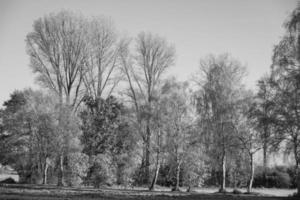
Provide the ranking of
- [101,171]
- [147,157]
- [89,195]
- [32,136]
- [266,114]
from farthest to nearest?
[147,157] < [32,136] < [101,171] < [266,114] < [89,195]

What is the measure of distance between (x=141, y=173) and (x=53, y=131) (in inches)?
372

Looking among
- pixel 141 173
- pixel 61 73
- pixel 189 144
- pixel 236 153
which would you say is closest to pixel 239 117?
pixel 236 153

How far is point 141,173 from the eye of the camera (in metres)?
30.6

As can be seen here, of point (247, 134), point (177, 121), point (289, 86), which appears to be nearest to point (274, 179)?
point (247, 134)

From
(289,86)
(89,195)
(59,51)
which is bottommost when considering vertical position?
(89,195)

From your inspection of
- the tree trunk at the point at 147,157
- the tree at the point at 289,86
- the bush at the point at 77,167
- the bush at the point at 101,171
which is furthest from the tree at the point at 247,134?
the bush at the point at 77,167

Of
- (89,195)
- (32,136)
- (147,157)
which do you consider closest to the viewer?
(89,195)

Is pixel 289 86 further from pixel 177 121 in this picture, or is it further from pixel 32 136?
pixel 32 136

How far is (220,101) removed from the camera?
29.4 meters

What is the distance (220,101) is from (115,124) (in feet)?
33.4

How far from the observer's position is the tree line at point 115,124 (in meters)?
26.3

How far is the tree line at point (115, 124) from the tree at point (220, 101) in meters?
0.09

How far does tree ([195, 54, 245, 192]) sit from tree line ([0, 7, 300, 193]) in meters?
0.09

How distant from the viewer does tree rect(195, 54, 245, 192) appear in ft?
92.9
